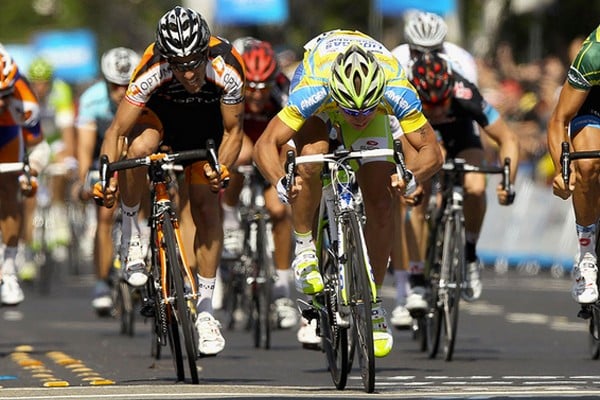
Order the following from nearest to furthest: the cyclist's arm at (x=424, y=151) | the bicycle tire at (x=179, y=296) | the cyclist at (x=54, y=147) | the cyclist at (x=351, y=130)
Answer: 1. the cyclist at (x=351, y=130)
2. the bicycle tire at (x=179, y=296)
3. the cyclist's arm at (x=424, y=151)
4. the cyclist at (x=54, y=147)

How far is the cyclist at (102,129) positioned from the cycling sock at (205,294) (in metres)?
4.78

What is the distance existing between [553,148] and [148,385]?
278 centimetres

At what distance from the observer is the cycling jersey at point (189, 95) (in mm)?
12430

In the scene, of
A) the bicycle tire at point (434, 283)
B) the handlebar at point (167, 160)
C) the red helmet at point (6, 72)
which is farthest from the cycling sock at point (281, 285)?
the handlebar at point (167, 160)

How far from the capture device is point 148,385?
39.4 feet

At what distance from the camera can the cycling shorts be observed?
1279cm

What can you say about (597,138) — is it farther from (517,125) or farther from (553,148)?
(517,125)

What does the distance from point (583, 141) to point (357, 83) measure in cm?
185

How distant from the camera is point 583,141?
42.0 ft

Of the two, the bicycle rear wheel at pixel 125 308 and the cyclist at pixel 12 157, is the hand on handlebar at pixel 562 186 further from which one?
the bicycle rear wheel at pixel 125 308

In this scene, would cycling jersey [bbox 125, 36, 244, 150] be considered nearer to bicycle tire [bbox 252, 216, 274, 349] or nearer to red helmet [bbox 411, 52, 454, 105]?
red helmet [bbox 411, 52, 454, 105]

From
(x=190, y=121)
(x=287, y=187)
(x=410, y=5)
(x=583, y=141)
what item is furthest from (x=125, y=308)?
(x=410, y=5)

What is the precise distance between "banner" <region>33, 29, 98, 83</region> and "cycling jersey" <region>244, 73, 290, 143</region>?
39262 mm

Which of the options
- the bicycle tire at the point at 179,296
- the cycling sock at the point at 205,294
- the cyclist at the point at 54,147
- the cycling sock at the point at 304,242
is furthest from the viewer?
the cyclist at the point at 54,147
